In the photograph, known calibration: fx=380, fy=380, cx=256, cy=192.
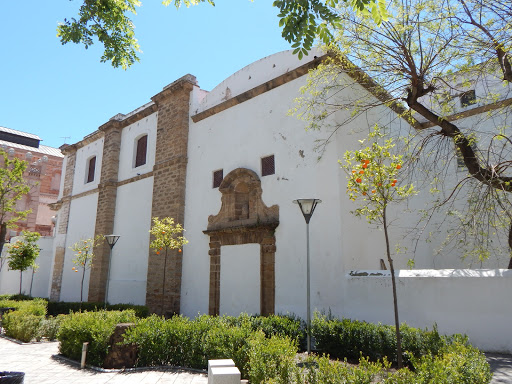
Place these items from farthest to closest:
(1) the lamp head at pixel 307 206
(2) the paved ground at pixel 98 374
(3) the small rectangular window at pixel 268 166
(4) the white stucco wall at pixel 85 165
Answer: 1. (4) the white stucco wall at pixel 85 165
2. (3) the small rectangular window at pixel 268 166
3. (1) the lamp head at pixel 307 206
4. (2) the paved ground at pixel 98 374

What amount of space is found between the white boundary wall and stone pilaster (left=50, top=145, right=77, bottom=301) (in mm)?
15671

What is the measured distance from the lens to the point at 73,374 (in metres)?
6.30

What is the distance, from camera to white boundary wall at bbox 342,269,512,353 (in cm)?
679

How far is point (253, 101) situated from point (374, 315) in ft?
23.0

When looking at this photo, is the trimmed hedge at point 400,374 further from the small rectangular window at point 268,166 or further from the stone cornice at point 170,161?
the stone cornice at point 170,161

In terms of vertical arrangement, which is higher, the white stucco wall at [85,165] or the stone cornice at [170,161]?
the white stucco wall at [85,165]

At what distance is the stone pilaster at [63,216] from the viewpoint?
18.8 meters

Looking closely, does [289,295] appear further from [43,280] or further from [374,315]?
[43,280]

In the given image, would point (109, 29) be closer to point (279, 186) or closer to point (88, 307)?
point (279, 186)

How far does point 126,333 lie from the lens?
6672 mm

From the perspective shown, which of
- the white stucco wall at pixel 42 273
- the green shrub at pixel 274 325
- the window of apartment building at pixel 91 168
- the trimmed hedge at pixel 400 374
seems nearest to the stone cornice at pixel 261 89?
the green shrub at pixel 274 325

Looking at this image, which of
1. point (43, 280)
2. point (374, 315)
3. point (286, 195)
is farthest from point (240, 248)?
point (43, 280)

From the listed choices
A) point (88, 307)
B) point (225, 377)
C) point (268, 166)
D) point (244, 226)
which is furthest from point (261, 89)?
point (88, 307)

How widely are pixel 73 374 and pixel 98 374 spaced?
439mm
